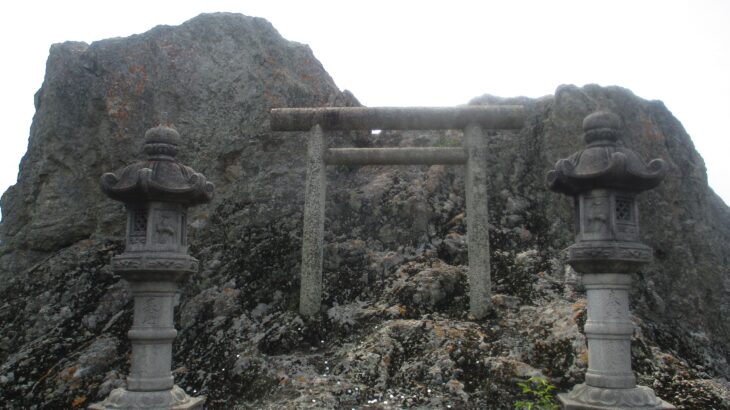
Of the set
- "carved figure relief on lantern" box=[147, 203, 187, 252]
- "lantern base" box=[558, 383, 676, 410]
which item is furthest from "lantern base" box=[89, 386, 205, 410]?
"lantern base" box=[558, 383, 676, 410]

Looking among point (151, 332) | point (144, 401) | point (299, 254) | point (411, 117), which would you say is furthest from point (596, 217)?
point (299, 254)

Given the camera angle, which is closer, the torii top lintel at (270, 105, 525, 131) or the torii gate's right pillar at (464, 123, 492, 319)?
the torii gate's right pillar at (464, 123, 492, 319)

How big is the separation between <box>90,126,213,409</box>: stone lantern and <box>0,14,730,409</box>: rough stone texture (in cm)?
147

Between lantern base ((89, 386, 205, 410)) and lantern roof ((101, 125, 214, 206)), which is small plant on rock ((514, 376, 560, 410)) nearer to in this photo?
lantern base ((89, 386, 205, 410))

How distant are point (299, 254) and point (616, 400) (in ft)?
17.1

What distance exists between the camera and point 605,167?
4.43 m

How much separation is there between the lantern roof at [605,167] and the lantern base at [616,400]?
1749mm

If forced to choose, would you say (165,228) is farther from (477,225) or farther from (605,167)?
(477,225)

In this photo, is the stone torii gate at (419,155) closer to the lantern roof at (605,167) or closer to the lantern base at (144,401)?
the lantern roof at (605,167)

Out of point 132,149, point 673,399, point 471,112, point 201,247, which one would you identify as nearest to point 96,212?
point 132,149

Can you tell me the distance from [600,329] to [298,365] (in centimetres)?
353

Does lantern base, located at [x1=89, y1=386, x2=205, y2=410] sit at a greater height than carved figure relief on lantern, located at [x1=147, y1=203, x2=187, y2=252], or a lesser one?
lesser

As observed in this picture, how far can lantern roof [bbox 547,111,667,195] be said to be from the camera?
4.43m

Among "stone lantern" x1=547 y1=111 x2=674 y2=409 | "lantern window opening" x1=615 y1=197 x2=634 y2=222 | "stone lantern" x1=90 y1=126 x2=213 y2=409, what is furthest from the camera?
"lantern window opening" x1=615 y1=197 x2=634 y2=222
